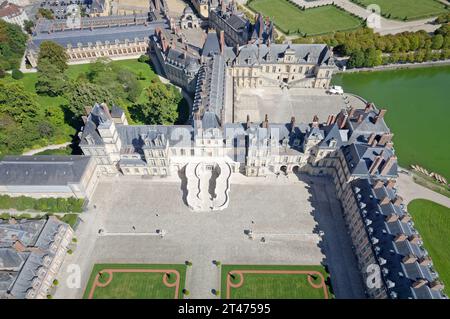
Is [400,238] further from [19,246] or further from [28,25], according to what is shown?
[28,25]

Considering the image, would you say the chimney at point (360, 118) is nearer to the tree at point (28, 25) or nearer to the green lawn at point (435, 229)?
the green lawn at point (435, 229)

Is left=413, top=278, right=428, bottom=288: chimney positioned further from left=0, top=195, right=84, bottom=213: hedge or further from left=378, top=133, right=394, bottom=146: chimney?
left=0, top=195, right=84, bottom=213: hedge

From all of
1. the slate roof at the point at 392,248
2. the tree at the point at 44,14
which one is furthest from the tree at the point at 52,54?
the slate roof at the point at 392,248

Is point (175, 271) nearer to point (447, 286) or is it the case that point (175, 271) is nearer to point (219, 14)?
point (447, 286)

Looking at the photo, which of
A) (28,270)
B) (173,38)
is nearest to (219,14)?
(173,38)

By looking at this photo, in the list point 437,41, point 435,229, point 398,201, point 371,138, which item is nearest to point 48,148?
point 371,138

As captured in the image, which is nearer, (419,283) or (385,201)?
(419,283)
